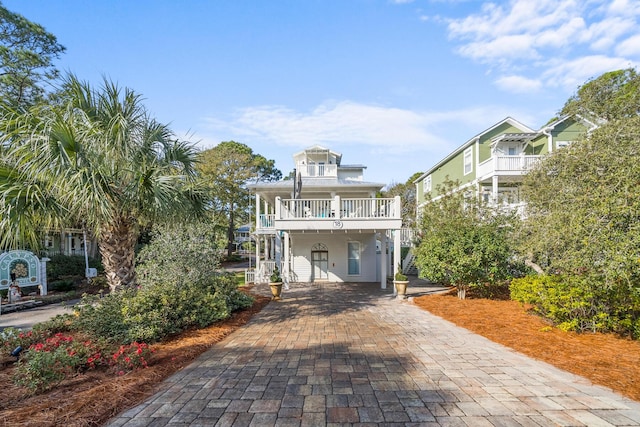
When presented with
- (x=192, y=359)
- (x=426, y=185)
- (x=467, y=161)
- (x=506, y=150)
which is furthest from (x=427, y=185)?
(x=192, y=359)

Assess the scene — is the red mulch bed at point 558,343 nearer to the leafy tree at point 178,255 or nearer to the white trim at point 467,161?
the leafy tree at point 178,255

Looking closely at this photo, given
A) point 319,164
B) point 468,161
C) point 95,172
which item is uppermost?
point 468,161

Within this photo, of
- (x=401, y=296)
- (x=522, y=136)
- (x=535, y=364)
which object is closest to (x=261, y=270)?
(x=401, y=296)

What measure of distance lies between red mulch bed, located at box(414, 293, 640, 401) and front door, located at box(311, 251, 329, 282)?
7197 mm

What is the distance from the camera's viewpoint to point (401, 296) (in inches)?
424

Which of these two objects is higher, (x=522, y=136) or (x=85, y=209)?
(x=522, y=136)

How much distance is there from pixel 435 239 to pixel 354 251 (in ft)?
19.2

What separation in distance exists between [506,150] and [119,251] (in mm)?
20316

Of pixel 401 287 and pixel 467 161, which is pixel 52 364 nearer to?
pixel 401 287

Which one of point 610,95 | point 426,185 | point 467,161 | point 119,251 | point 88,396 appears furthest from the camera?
point 426,185

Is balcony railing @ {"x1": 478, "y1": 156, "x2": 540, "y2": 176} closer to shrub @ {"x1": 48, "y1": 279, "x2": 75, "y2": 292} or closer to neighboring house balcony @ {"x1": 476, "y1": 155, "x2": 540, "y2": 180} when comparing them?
neighboring house balcony @ {"x1": 476, "y1": 155, "x2": 540, "y2": 180}

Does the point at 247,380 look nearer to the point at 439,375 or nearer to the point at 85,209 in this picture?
the point at 439,375

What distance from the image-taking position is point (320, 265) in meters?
15.8

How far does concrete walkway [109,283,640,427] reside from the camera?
3184 mm
